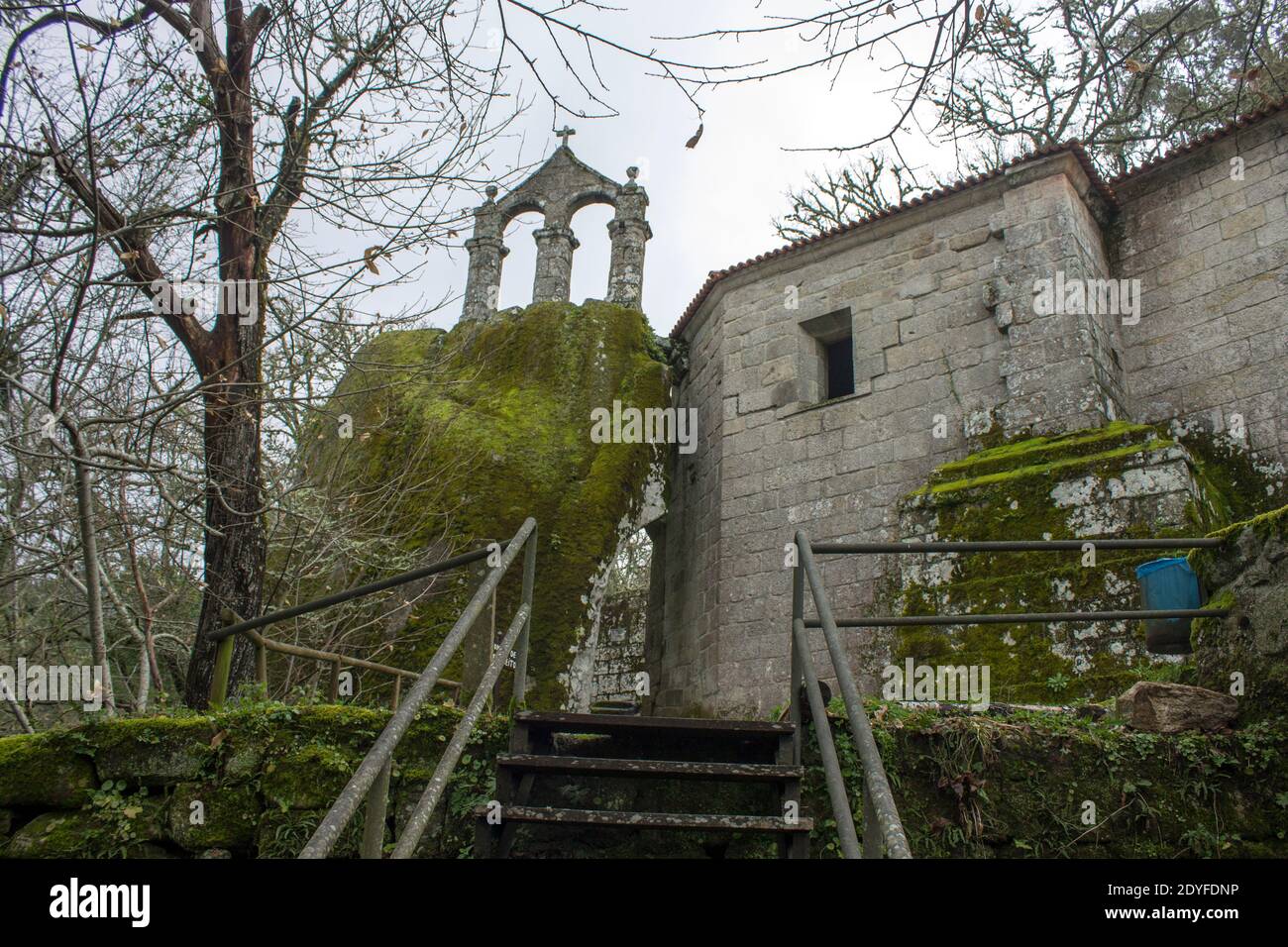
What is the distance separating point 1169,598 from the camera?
15.5ft

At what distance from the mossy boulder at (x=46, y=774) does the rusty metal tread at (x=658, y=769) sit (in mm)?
1706

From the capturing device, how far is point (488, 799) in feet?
12.0

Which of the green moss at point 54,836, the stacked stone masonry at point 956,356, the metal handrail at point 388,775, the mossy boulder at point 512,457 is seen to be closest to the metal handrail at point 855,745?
the metal handrail at point 388,775

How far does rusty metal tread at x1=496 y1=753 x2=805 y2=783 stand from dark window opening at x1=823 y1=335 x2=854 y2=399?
6.44m

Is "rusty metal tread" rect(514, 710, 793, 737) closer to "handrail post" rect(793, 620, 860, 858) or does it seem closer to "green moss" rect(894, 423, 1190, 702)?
"handrail post" rect(793, 620, 860, 858)

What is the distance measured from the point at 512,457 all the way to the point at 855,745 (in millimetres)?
7178

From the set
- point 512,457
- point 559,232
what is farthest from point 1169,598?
point 559,232

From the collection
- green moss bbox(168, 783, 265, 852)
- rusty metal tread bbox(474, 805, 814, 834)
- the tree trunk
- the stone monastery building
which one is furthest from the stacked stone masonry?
green moss bbox(168, 783, 265, 852)

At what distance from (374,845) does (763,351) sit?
288 inches

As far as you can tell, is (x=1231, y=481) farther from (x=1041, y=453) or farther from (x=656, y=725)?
(x=656, y=725)

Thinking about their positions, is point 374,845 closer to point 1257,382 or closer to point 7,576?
point 7,576

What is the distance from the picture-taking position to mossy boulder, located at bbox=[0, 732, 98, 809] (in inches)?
146
